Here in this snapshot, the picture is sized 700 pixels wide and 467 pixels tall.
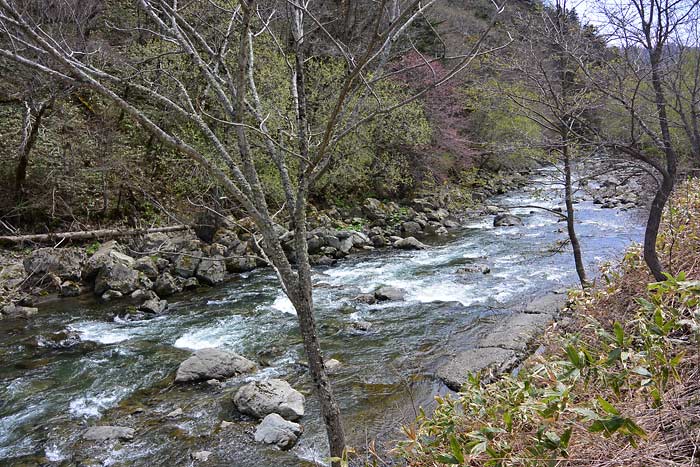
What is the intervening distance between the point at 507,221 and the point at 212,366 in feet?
39.9

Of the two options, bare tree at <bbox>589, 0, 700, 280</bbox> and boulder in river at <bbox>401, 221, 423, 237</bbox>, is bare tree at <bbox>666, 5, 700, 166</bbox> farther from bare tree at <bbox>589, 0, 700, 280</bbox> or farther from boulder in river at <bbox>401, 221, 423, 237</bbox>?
boulder in river at <bbox>401, 221, 423, 237</bbox>

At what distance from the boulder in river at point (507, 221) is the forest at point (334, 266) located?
85mm

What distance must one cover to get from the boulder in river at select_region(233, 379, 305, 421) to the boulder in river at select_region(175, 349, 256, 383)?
0.76 m

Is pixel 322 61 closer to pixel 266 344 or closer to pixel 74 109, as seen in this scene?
pixel 74 109

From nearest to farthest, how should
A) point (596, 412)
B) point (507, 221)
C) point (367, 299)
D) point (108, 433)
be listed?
1. point (596, 412)
2. point (108, 433)
3. point (367, 299)
4. point (507, 221)

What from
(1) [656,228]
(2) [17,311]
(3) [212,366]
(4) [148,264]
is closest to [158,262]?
(4) [148,264]

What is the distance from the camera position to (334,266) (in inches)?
463

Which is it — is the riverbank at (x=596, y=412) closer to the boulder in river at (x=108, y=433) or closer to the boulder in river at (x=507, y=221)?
the boulder in river at (x=108, y=433)

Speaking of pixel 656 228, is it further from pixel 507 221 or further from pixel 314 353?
pixel 507 221

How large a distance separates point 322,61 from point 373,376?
41.5 feet

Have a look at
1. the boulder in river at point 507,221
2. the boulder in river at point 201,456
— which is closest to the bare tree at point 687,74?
the boulder in river at point 201,456

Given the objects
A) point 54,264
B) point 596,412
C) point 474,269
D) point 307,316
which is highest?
point 307,316

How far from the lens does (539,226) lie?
49.8ft

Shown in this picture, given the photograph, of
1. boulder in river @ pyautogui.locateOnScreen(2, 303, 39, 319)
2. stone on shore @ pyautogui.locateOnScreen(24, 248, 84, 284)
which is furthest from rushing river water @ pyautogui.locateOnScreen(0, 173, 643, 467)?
stone on shore @ pyautogui.locateOnScreen(24, 248, 84, 284)
